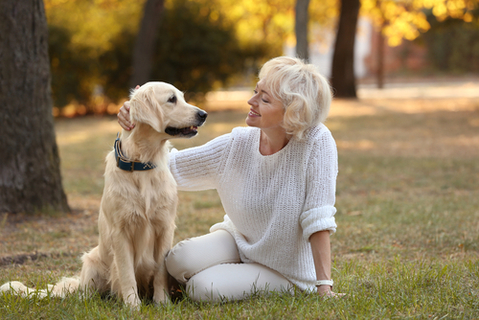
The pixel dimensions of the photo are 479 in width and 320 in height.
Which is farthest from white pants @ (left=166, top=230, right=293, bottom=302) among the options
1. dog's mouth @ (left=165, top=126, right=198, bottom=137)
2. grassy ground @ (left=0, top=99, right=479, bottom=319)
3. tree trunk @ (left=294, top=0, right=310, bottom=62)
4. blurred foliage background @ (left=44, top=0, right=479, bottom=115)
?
blurred foliage background @ (left=44, top=0, right=479, bottom=115)

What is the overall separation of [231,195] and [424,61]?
123ft

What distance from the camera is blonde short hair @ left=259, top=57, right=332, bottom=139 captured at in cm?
273

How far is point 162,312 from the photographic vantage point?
2.63m

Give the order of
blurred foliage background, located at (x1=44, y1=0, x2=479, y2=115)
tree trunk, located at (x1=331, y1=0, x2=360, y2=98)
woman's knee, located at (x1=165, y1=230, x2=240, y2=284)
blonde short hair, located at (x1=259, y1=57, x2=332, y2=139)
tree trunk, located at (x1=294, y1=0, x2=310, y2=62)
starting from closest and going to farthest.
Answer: blonde short hair, located at (x1=259, y1=57, x2=332, y2=139)
woman's knee, located at (x1=165, y1=230, x2=240, y2=284)
tree trunk, located at (x1=294, y1=0, x2=310, y2=62)
blurred foliage background, located at (x1=44, y1=0, x2=479, y2=115)
tree trunk, located at (x1=331, y1=0, x2=360, y2=98)

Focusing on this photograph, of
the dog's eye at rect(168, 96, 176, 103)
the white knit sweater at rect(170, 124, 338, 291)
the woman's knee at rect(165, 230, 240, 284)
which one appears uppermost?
the dog's eye at rect(168, 96, 176, 103)

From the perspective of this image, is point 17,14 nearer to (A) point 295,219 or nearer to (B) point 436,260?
(A) point 295,219

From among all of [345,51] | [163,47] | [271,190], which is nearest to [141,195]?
[271,190]

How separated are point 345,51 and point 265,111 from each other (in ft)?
52.4

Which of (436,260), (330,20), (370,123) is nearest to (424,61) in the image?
(330,20)

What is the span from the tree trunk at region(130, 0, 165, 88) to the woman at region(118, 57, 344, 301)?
10493 millimetres

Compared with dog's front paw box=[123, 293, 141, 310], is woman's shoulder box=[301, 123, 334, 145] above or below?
above

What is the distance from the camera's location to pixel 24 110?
456 cm

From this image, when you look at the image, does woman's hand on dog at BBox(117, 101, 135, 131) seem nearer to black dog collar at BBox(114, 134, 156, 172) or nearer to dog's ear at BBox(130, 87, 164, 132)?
dog's ear at BBox(130, 87, 164, 132)

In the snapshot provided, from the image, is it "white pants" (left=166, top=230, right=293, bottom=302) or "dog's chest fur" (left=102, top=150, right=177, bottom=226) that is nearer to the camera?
"dog's chest fur" (left=102, top=150, right=177, bottom=226)
